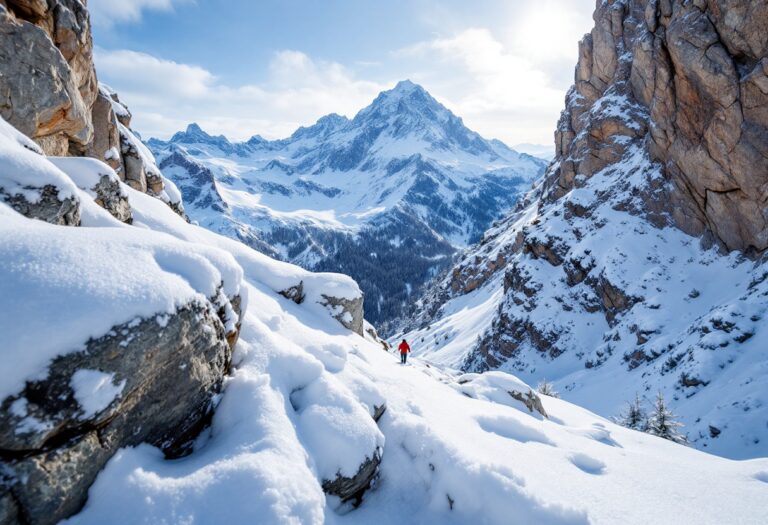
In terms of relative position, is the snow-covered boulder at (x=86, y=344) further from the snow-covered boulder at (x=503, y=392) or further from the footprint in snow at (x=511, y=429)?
the snow-covered boulder at (x=503, y=392)

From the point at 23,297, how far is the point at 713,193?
184 feet

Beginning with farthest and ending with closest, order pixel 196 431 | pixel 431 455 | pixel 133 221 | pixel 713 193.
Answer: pixel 713 193
pixel 133 221
pixel 431 455
pixel 196 431

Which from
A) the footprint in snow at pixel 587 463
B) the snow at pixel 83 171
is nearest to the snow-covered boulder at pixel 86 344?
the snow at pixel 83 171

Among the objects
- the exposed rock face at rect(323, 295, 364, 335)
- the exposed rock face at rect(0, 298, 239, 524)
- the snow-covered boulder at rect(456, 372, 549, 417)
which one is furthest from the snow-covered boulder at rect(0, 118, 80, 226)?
the snow-covered boulder at rect(456, 372, 549, 417)

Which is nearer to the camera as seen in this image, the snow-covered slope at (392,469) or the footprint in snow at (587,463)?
the snow-covered slope at (392,469)

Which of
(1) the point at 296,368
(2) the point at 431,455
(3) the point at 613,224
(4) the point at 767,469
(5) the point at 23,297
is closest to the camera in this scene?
(5) the point at 23,297

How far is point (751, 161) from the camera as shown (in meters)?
37.4

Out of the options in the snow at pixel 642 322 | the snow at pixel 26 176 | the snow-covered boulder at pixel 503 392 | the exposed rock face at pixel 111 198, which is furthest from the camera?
the snow at pixel 642 322

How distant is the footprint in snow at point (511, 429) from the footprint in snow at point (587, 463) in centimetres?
96

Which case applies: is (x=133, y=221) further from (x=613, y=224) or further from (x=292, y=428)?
(x=613, y=224)

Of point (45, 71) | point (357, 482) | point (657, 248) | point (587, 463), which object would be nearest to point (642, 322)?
point (657, 248)

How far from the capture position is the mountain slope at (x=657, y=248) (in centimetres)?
3078

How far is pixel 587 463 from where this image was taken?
1212cm

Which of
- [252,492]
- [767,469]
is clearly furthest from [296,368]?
[767,469]
